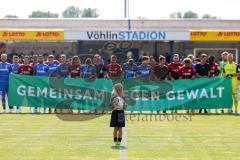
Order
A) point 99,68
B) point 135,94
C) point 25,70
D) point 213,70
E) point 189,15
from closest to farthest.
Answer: point 135,94 → point 213,70 → point 25,70 → point 99,68 → point 189,15

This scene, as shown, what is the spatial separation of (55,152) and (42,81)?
9.72 metres

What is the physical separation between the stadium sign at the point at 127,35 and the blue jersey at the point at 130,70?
14506 mm

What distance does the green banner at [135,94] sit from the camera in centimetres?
2298

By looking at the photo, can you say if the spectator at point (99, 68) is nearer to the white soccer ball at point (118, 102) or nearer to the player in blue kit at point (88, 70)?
the player in blue kit at point (88, 70)

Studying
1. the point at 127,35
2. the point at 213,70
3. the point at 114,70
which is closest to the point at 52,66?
the point at 114,70

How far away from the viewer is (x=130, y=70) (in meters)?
25.2

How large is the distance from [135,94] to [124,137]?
659 cm

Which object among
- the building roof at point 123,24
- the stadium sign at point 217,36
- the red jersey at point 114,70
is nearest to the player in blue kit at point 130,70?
the red jersey at point 114,70

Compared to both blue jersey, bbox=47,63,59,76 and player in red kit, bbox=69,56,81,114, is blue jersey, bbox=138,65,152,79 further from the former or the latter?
blue jersey, bbox=47,63,59,76

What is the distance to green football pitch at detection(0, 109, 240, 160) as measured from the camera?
44.5 ft

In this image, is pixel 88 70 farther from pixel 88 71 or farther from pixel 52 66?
pixel 52 66

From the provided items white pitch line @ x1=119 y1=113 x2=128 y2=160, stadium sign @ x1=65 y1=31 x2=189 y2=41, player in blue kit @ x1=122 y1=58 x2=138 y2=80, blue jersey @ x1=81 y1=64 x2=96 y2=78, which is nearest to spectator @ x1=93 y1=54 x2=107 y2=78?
blue jersey @ x1=81 y1=64 x2=96 y2=78

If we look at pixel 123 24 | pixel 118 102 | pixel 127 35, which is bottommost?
pixel 118 102

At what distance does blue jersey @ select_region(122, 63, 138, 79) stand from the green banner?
2.01m
